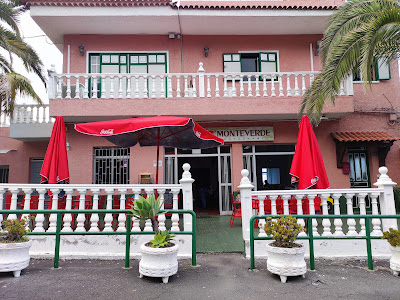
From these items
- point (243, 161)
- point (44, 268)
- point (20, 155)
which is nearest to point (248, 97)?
point (243, 161)

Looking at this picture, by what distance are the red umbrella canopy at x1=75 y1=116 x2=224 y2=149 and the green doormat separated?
200cm

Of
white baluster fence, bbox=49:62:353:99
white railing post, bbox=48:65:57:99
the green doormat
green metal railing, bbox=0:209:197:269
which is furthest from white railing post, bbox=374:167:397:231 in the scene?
white railing post, bbox=48:65:57:99

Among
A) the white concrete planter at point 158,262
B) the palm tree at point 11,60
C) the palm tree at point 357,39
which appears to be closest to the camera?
the white concrete planter at point 158,262

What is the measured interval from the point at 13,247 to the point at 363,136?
9655 millimetres

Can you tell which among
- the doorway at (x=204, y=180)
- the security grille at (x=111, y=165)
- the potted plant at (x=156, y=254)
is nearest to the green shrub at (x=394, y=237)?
the potted plant at (x=156, y=254)

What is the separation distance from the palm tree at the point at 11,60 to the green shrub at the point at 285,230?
691cm

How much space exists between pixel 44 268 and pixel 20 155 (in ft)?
26.4

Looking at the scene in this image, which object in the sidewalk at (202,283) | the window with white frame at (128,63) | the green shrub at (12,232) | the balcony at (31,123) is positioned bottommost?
the sidewalk at (202,283)

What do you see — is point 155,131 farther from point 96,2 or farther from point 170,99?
point 96,2

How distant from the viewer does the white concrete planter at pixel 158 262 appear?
12.1ft

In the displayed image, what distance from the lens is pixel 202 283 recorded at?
12.4ft

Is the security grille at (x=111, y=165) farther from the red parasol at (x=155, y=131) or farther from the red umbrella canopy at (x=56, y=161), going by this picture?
the red umbrella canopy at (x=56, y=161)

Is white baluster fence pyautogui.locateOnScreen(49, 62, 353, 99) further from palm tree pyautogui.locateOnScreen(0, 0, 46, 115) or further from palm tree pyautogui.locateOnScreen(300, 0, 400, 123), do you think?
palm tree pyautogui.locateOnScreen(300, 0, 400, 123)

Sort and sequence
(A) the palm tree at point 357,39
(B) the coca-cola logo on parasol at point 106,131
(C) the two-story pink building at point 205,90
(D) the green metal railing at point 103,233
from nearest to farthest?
(D) the green metal railing at point 103,233, (A) the palm tree at point 357,39, (B) the coca-cola logo on parasol at point 106,131, (C) the two-story pink building at point 205,90
